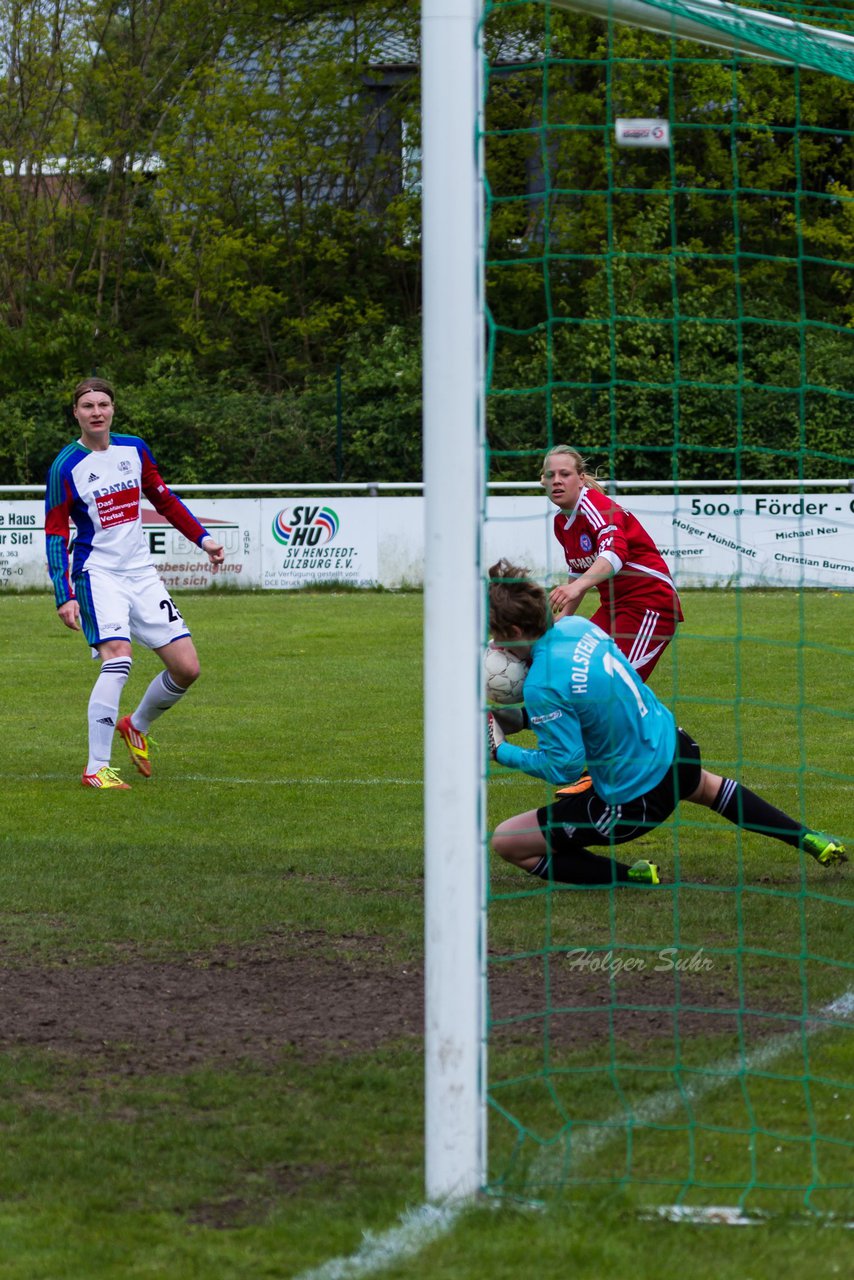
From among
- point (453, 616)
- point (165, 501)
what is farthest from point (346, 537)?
point (453, 616)

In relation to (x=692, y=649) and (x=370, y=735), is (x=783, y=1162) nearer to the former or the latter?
(x=370, y=735)

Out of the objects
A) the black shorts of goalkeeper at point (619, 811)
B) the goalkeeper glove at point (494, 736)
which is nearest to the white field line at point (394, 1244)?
the goalkeeper glove at point (494, 736)

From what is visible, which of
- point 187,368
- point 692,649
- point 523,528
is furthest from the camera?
point 187,368

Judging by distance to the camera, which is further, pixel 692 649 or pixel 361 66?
pixel 361 66

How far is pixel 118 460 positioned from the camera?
26.9 ft

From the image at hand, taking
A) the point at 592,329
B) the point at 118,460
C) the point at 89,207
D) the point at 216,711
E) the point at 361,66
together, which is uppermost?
the point at 361,66

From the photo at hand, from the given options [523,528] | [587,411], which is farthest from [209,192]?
[523,528]

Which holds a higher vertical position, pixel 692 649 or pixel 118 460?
pixel 118 460

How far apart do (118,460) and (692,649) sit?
725 cm

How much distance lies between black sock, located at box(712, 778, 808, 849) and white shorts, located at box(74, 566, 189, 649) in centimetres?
339

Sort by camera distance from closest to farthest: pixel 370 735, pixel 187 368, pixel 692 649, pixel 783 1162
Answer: pixel 783 1162, pixel 370 735, pixel 692 649, pixel 187 368
